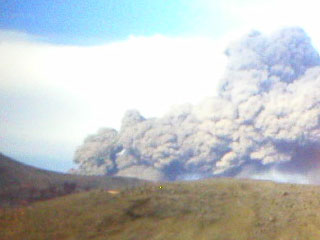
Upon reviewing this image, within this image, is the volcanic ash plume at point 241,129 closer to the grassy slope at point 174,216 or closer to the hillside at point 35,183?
the hillside at point 35,183

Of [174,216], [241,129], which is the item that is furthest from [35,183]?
[241,129]

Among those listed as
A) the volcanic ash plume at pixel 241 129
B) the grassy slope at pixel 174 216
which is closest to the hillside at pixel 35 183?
the grassy slope at pixel 174 216

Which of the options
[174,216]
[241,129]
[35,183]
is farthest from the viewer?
[241,129]

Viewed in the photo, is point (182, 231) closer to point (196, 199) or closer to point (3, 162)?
point (196, 199)

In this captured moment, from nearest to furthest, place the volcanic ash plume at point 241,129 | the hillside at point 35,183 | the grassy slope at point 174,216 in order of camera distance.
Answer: the grassy slope at point 174,216
the hillside at point 35,183
the volcanic ash plume at point 241,129

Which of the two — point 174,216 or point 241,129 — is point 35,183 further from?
point 241,129

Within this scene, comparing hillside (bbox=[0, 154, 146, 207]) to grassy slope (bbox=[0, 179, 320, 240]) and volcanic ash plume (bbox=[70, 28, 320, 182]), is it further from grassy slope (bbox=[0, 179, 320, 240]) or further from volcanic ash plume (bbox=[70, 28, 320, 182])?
volcanic ash plume (bbox=[70, 28, 320, 182])
